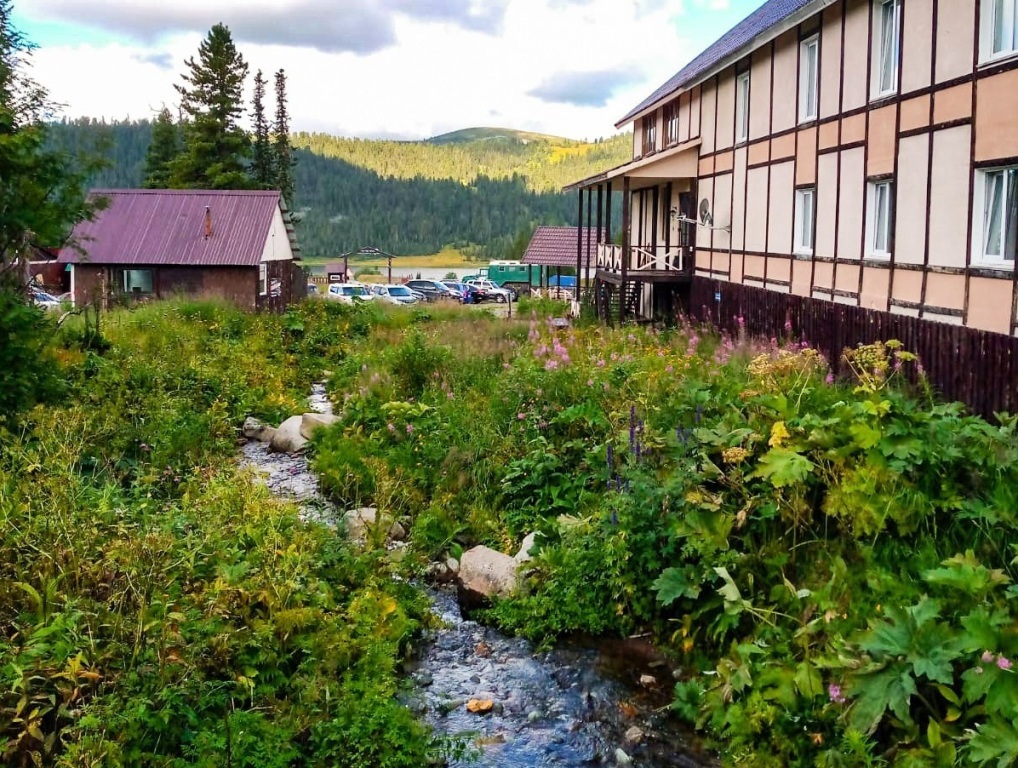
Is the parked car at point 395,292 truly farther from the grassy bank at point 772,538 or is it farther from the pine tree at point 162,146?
the grassy bank at point 772,538

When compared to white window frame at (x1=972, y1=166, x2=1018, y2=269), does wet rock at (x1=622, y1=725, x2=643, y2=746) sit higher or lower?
lower

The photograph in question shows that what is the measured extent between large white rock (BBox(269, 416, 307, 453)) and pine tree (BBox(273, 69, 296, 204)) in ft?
149

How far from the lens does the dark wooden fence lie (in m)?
10.9

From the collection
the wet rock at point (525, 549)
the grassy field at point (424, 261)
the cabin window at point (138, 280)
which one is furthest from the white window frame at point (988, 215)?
the grassy field at point (424, 261)

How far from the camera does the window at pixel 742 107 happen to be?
20533 millimetres

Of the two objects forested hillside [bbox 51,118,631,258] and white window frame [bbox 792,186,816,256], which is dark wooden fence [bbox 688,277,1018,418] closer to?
white window frame [bbox 792,186,816,256]

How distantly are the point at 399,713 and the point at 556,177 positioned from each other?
7766 inches

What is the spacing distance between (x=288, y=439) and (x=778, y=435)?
832 cm

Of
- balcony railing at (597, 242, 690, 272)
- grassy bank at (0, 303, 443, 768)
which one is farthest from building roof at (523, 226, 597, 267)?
grassy bank at (0, 303, 443, 768)

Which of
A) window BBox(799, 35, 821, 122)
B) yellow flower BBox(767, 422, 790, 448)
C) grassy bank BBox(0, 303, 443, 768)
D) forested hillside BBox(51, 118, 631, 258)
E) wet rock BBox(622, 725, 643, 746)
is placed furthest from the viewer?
forested hillside BBox(51, 118, 631, 258)

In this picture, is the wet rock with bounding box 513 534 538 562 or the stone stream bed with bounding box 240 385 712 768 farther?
the wet rock with bounding box 513 534 538 562

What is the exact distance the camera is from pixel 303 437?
13672 millimetres

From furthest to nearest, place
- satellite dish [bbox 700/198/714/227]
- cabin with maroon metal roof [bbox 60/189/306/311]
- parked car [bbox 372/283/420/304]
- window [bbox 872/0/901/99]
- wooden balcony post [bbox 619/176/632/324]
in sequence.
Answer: parked car [bbox 372/283/420/304]
cabin with maroon metal roof [bbox 60/189/306/311]
wooden balcony post [bbox 619/176/632/324]
satellite dish [bbox 700/198/714/227]
window [bbox 872/0/901/99]

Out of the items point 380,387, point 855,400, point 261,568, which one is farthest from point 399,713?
point 380,387
